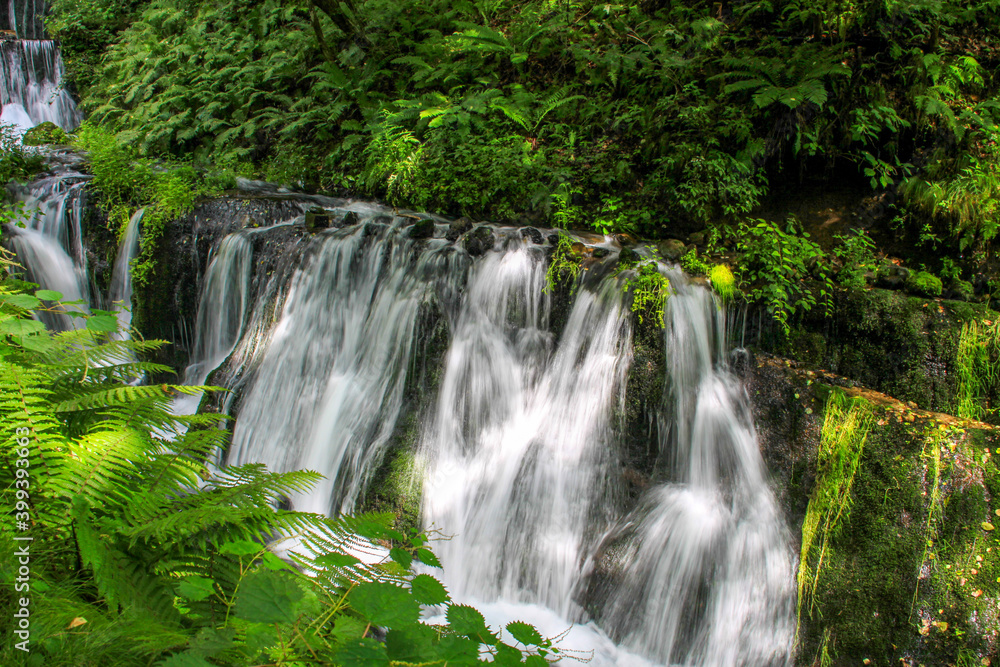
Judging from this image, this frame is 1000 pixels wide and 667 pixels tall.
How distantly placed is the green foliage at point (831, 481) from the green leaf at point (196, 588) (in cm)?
369

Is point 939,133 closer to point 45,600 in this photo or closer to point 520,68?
point 520,68

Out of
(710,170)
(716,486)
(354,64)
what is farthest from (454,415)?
(354,64)

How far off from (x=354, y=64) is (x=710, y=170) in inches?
280

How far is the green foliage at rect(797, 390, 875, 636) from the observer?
3.79 m

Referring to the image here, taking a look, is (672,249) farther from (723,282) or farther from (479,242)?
(479,242)

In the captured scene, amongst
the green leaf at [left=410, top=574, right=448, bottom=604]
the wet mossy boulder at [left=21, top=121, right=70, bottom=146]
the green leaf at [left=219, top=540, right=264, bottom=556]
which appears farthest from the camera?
the wet mossy boulder at [left=21, top=121, right=70, bottom=146]

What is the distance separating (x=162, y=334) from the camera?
7.34 meters

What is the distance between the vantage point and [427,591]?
69.9 inches

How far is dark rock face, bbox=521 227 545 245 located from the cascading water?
18 cm

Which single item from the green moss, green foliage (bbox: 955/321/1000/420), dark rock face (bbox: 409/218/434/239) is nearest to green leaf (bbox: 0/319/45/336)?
dark rock face (bbox: 409/218/434/239)

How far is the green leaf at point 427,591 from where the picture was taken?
1.74m

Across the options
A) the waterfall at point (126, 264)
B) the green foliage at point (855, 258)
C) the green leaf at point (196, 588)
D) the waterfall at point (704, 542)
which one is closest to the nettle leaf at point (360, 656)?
the green leaf at point (196, 588)

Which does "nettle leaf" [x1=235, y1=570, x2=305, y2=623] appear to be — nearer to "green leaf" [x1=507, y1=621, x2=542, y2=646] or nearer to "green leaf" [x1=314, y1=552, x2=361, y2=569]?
"green leaf" [x1=314, y1=552, x2=361, y2=569]

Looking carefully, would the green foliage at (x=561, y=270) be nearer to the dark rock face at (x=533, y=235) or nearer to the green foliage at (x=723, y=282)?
the dark rock face at (x=533, y=235)
